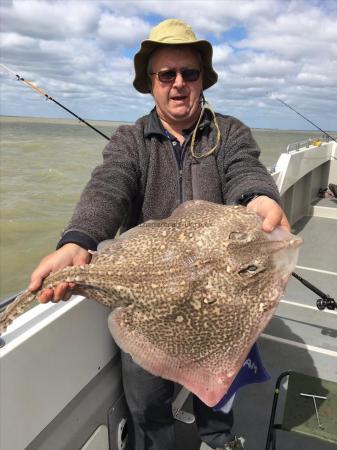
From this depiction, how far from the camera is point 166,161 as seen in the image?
2469 mm

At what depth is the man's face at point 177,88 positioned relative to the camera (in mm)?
2406

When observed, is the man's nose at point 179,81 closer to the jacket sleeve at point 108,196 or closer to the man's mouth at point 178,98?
the man's mouth at point 178,98

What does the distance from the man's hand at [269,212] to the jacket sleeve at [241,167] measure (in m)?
0.15

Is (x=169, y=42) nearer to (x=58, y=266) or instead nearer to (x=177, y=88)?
(x=177, y=88)

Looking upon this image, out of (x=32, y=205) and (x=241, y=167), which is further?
(x=32, y=205)

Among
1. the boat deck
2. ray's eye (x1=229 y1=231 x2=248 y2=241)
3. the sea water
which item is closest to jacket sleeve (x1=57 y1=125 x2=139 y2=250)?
ray's eye (x1=229 y1=231 x2=248 y2=241)

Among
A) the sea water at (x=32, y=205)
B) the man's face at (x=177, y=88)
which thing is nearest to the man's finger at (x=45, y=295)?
the man's face at (x=177, y=88)

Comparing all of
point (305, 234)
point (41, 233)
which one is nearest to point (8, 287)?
point (41, 233)

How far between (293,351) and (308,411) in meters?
1.41

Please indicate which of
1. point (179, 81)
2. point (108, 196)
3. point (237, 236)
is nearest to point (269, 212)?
point (237, 236)

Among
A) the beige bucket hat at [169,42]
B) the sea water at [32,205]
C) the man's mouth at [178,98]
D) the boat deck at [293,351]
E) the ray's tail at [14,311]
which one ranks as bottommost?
the sea water at [32,205]

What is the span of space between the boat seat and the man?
30.4 inches

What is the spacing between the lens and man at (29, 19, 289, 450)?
2.33 metres

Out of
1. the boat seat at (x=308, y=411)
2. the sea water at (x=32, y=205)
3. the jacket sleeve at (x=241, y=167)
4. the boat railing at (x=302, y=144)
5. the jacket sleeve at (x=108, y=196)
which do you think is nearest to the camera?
the jacket sleeve at (x=108, y=196)
